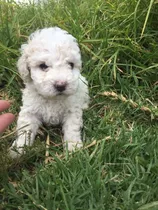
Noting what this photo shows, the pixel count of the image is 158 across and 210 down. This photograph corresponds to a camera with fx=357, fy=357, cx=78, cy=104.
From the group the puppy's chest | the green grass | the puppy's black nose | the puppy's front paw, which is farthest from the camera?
the puppy's chest

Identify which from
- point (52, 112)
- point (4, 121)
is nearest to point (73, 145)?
point (52, 112)

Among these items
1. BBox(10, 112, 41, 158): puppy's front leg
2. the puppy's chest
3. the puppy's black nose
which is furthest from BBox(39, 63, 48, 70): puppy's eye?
BBox(10, 112, 41, 158): puppy's front leg

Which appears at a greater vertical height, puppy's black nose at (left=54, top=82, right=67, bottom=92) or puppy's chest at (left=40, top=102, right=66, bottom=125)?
puppy's black nose at (left=54, top=82, right=67, bottom=92)

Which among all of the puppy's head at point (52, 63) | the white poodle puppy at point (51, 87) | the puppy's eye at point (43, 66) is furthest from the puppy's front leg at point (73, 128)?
the puppy's eye at point (43, 66)

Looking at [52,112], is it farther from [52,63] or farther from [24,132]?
[52,63]

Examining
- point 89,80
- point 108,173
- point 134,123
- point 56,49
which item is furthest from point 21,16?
point 108,173

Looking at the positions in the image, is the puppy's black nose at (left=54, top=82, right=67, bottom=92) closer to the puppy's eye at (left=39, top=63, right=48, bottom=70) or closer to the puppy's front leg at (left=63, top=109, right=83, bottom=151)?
the puppy's eye at (left=39, top=63, right=48, bottom=70)

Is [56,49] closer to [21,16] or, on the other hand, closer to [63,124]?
Answer: [63,124]
